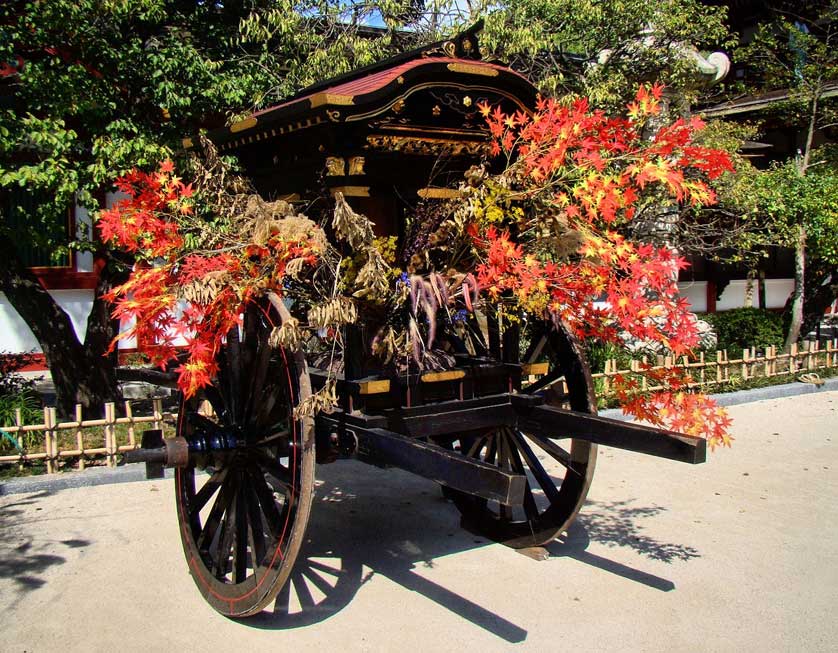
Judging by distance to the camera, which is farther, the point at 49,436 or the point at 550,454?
the point at 49,436

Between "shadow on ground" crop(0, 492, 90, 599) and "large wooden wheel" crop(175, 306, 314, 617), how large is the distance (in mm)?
1031

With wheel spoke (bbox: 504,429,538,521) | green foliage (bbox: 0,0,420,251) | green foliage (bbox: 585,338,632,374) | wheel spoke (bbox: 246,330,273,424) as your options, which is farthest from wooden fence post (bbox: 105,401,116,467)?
green foliage (bbox: 585,338,632,374)

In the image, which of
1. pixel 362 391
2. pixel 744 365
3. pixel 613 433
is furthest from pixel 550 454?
pixel 744 365

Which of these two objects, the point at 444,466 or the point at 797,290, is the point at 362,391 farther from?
the point at 797,290

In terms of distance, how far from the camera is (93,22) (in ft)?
22.8

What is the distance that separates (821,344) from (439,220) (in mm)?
11341

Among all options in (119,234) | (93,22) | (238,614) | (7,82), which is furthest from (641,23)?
(238,614)

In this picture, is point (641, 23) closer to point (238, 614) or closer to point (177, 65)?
point (177, 65)

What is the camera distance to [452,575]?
4.44 meters

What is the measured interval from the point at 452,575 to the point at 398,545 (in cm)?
61

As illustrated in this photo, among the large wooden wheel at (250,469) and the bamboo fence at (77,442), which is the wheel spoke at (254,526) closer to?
the large wooden wheel at (250,469)

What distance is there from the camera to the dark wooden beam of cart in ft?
11.9

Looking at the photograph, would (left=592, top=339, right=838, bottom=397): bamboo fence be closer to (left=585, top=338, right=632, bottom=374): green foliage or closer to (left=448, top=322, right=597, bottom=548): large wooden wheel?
(left=585, top=338, right=632, bottom=374): green foliage

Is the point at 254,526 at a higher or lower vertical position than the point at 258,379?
lower
